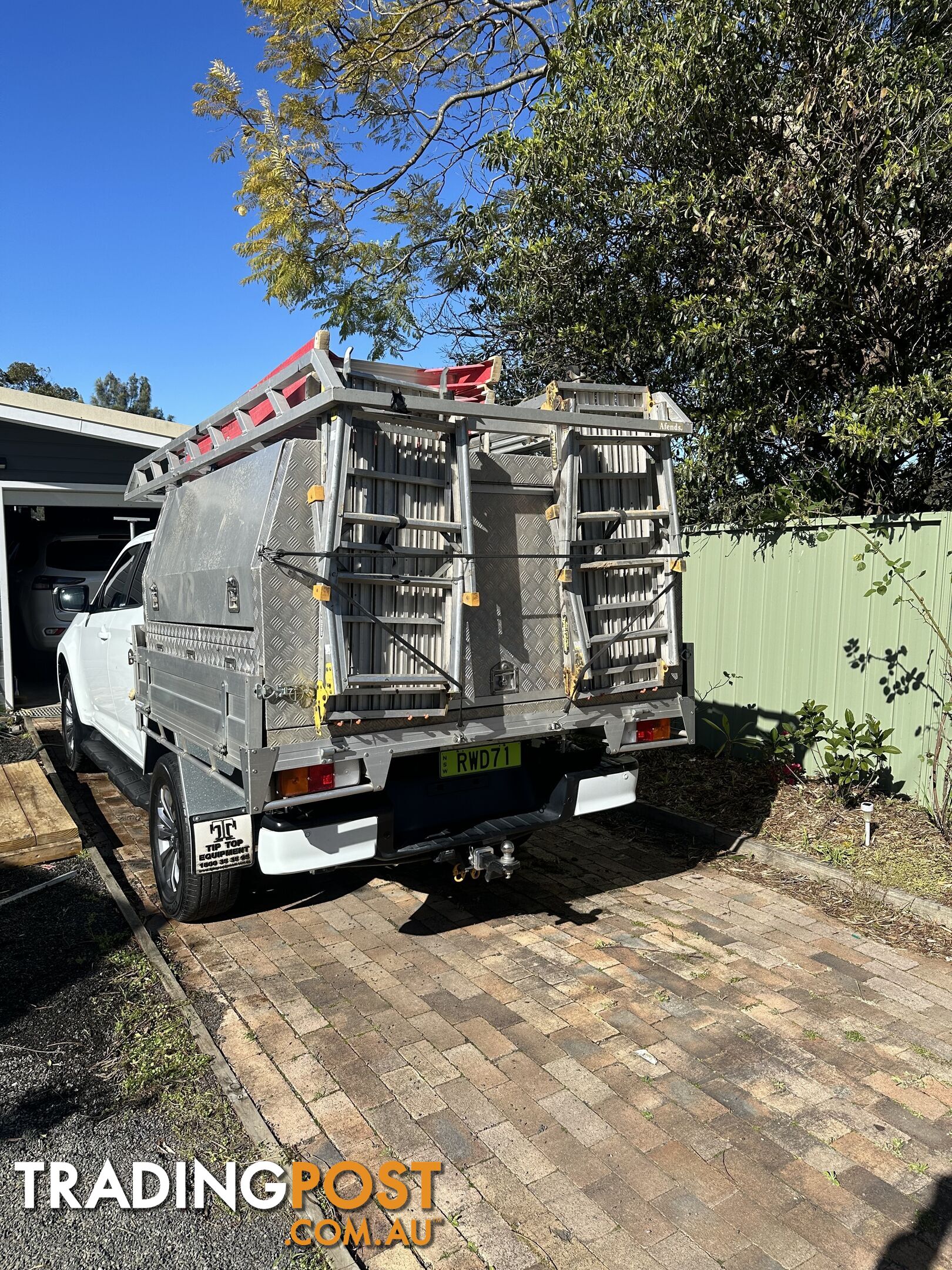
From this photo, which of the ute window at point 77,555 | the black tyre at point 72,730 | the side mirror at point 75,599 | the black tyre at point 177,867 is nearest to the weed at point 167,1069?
the black tyre at point 177,867

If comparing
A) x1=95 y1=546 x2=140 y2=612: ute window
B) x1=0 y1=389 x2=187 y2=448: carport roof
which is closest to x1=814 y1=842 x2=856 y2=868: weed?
x1=95 y1=546 x2=140 y2=612: ute window

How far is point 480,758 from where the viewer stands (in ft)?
14.7

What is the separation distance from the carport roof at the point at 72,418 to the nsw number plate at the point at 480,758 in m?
6.69

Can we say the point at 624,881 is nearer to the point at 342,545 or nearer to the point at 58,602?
the point at 342,545

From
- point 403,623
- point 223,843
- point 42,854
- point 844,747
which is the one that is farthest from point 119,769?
point 844,747

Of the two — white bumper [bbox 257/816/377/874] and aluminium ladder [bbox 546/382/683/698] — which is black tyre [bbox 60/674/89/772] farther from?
aluminium ladder [bbox 546/382/683/698]

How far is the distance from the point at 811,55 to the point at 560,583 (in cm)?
534

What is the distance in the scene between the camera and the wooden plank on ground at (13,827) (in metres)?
5.42

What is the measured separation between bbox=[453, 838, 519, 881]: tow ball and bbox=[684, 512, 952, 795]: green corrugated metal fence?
3294 millimetres

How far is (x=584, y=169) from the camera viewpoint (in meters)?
7.87

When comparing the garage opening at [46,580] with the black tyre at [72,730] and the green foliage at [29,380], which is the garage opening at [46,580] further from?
the green foliage at [29,380]

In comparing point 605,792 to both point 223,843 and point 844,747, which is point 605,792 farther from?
point 844,747

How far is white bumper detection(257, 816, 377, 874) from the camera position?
3.79 meters

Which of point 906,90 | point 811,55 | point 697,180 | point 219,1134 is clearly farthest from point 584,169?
point 219,1134
